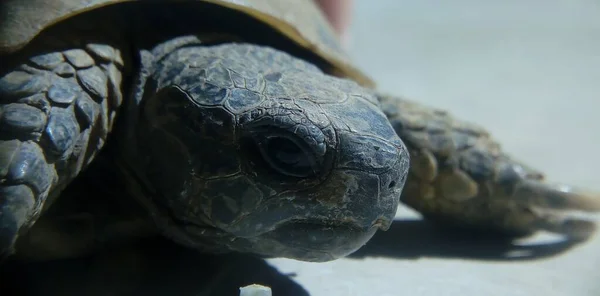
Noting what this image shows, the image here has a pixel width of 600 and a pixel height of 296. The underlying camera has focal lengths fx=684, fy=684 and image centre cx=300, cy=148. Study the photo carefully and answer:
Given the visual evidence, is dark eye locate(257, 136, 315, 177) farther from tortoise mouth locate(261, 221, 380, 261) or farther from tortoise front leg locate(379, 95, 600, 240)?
tortoise front leg locate(379, 95, 600, 240)

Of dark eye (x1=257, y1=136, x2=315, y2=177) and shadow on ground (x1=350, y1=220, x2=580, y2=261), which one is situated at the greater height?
dark eye (x1=257, y1=136, x2=315, y2=177)

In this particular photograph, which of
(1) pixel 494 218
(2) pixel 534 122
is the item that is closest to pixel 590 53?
(2) pixel 534 122

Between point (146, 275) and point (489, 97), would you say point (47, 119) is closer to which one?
point (146, 275)

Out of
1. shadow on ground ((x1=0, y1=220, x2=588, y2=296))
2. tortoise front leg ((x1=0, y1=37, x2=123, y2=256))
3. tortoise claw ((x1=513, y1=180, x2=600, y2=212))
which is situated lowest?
shadow on ground ((x1=0, y1=220, x2=588, y2=296))

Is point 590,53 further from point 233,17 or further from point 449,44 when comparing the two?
point 233,17

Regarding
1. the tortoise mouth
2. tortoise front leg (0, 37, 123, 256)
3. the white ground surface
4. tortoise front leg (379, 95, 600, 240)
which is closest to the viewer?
tortoise front leg (0, 37, 123, 256)

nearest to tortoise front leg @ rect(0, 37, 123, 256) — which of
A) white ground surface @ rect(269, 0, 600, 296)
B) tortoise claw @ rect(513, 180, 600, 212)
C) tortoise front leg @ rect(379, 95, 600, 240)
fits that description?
white ground surface @ rect(269, 0, 600, 296)
